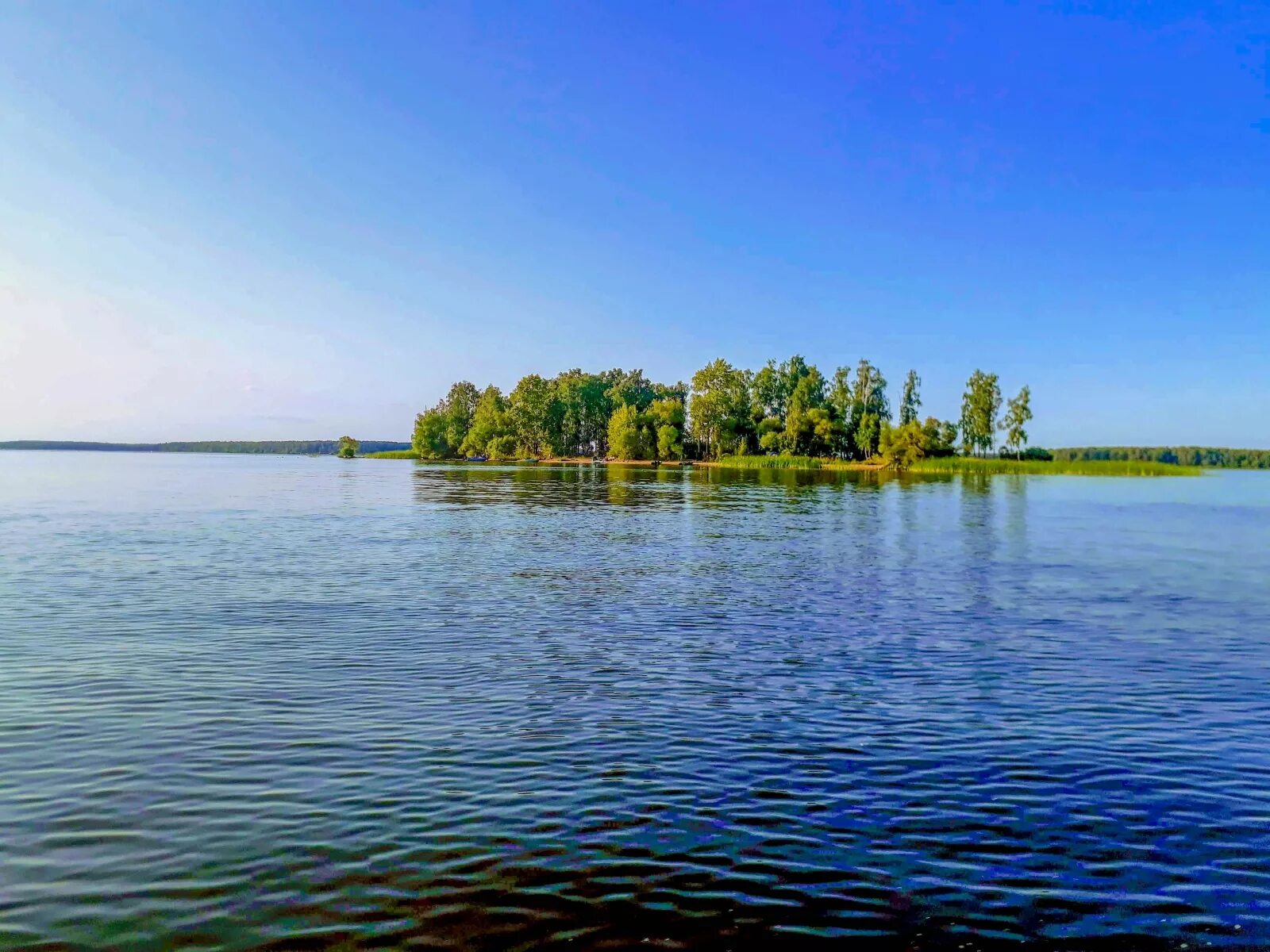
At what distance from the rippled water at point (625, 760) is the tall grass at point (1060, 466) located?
148 metres

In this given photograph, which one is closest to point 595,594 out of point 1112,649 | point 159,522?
point 1112,649

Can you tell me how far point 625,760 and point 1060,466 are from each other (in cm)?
17745

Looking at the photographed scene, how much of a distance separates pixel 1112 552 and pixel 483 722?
39049 millimetres

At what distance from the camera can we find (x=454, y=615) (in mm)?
25266

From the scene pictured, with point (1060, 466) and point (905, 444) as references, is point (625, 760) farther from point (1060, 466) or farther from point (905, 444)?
point (905, 444)

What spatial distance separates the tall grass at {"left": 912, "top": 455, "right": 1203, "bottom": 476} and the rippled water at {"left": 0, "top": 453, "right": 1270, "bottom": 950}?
484ft

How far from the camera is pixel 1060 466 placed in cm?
16975

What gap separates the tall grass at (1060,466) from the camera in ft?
545

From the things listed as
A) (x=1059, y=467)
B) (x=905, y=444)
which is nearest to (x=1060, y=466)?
(x=1059, y=467)

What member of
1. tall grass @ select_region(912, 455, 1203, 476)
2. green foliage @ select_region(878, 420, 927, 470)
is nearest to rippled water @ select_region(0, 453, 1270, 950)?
tall grass @ select_region(912, 455, 1203, 476)

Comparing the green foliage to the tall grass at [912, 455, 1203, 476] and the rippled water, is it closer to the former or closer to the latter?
the tall grass at [912, 455, 1203, 476]

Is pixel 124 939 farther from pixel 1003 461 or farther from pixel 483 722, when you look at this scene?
pixel 1003 461

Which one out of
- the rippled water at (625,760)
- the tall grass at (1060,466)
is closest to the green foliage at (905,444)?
the tall grass at (1060,466)

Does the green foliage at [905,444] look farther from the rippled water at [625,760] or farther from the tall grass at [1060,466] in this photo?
the rippled water at [625,760]
